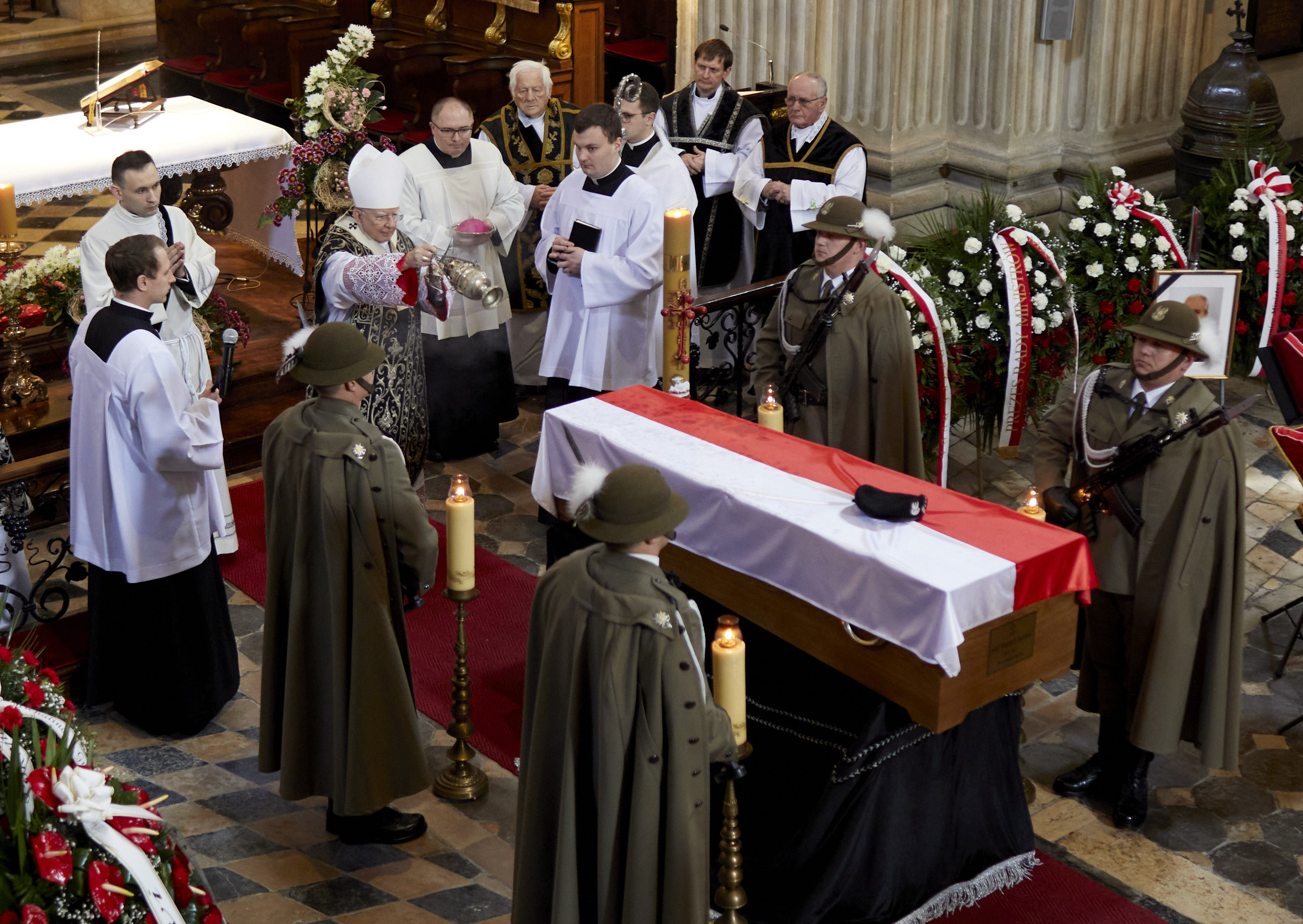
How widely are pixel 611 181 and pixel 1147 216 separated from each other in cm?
290

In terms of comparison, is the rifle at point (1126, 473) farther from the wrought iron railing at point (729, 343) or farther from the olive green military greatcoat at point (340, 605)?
the olive green military greatcoat at point (340, 605)

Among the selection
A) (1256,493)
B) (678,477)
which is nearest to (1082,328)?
(1256,493)

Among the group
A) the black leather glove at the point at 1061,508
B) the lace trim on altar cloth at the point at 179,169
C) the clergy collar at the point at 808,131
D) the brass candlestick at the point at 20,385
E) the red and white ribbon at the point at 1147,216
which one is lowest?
the brass candlestick at the point at 20,385

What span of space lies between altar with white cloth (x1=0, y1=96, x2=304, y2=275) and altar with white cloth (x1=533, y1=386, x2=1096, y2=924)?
4.15 metres

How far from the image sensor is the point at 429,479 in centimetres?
744

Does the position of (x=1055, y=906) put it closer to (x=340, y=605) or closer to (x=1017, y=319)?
(x=340, y=605)

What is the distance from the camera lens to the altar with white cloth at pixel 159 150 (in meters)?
7.52

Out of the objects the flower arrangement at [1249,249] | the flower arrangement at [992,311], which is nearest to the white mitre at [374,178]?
the flower arrangement at [992,311]

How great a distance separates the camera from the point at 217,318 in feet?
24.2

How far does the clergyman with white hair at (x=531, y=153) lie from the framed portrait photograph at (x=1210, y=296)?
3070mm

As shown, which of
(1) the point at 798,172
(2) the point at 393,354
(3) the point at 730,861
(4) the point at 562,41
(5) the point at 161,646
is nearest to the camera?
(3) the point at 730,861

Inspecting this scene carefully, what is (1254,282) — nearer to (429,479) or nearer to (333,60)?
(429,479)

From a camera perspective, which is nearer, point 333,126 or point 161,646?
point 161,646

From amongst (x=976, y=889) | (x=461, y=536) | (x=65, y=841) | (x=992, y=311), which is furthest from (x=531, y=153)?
(x=65, y=841)
